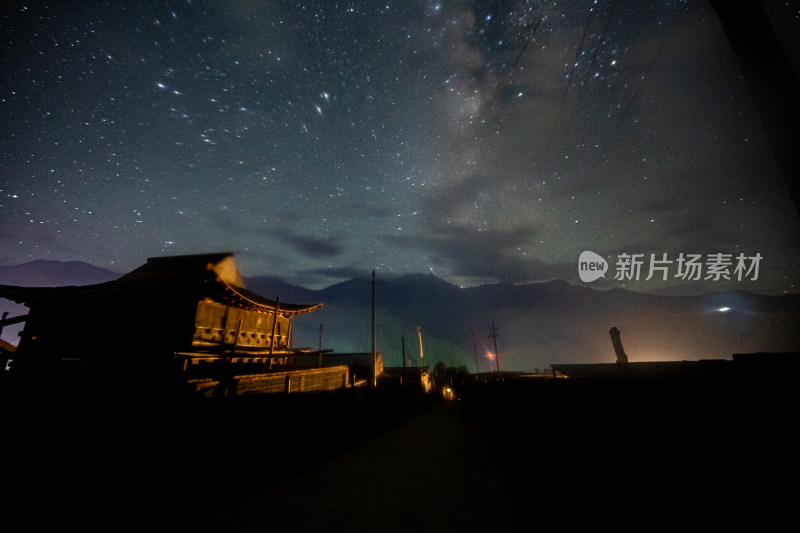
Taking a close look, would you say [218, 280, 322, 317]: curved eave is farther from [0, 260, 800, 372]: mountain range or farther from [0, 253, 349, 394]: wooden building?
[0, 260, 800, 372]: mountain range

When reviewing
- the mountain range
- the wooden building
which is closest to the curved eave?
the wooden building

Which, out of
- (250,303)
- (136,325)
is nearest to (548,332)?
(250,303)

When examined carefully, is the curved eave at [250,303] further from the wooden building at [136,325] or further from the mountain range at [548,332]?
the mountain range at [548,332]

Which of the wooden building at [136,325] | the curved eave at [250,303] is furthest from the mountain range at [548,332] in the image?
the wooden building at [136,325]

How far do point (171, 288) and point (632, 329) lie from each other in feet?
457

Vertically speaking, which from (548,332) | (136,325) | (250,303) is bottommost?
(136,325)

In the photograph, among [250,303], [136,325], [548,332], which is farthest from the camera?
[548,332]

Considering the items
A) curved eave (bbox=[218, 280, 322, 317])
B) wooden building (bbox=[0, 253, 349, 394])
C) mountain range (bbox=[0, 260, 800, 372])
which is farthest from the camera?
mountain range (bbox=[0, 260, 800, 372])

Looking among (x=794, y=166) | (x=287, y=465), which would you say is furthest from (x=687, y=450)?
(x=794, y=166)

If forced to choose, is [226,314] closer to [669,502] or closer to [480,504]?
[480,504]

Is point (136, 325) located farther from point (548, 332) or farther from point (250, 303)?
point (548, 332)

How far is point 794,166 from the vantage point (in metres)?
5.88

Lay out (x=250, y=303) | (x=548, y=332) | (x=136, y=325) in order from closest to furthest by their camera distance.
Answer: (x=136, y=325)
(x=250, y=303)
(x=548, y=332)

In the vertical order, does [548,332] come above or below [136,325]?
above
